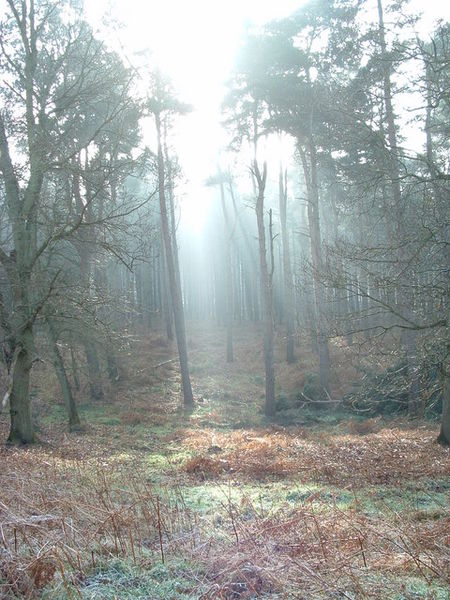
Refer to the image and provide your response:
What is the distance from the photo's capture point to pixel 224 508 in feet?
17.9

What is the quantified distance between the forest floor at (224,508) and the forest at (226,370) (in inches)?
1.3

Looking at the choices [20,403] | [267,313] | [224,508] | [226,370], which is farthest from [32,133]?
[226,370]

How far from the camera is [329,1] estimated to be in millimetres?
18250

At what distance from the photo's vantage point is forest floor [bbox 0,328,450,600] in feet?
11.6

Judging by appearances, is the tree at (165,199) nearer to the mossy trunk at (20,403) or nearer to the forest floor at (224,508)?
the forest floor at (224,508)

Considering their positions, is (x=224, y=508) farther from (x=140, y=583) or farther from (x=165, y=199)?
(x=165, y=199)

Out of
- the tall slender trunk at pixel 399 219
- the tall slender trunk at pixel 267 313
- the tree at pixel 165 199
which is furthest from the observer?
the tree at pixel 165 199

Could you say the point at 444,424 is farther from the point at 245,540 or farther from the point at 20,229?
the point at 20,229

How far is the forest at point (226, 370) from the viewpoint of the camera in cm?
393

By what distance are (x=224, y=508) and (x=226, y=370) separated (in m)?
22.2

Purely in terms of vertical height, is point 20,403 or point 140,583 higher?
point 140,583

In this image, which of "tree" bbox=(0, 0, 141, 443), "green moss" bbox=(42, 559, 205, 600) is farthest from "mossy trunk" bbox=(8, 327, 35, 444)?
"green moss" bbox=(42, 559, 205, 600)

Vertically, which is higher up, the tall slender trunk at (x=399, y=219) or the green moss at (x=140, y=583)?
the tall slender trunk at (x=399, y=219)

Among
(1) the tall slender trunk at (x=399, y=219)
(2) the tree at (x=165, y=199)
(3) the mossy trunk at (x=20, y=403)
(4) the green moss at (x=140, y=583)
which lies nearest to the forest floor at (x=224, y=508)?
(4) the green moss at (x=140, y=583)
